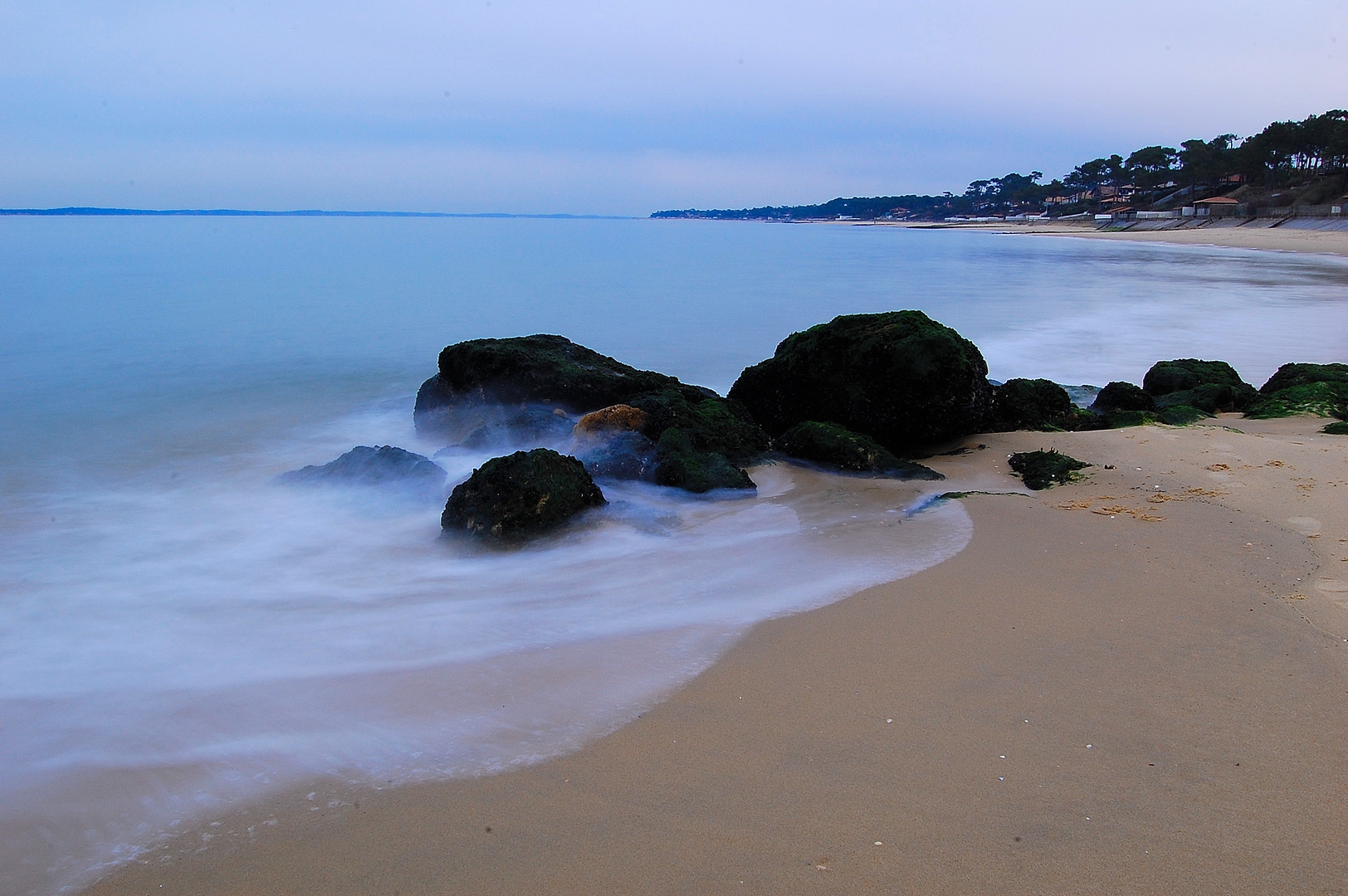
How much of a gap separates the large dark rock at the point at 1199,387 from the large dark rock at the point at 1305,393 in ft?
0.57

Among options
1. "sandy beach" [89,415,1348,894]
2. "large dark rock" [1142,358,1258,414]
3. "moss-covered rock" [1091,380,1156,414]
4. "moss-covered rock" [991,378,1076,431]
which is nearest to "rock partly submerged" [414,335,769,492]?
"moss-covered rock" [991,378,1076,431]

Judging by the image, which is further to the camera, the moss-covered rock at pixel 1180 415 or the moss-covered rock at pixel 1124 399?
the moss-covered rock at pixel 1124 399

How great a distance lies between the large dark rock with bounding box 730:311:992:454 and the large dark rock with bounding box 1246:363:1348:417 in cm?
279

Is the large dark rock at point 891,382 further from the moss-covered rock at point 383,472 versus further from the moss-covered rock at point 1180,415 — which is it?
the moss-covered rock at point 383,472

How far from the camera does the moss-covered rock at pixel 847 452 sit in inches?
226

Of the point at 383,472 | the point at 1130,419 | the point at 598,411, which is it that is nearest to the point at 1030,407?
the point at 1130,419

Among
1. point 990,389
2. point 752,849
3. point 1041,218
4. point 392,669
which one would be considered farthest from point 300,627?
point 1041,218

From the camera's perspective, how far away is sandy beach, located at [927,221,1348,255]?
4100 cm

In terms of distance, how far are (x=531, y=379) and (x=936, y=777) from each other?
572 cm

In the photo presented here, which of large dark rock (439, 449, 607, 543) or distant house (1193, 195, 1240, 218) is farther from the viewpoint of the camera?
distant house (1193, 195, 1240, 218)

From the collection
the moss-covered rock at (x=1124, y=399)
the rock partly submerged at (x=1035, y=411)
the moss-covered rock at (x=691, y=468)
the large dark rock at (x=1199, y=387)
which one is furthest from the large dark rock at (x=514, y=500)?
the large dark rock at (x=1199, y=387)

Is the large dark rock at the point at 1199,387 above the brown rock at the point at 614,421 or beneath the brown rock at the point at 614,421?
beneath

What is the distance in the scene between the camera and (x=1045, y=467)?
18.0 ft

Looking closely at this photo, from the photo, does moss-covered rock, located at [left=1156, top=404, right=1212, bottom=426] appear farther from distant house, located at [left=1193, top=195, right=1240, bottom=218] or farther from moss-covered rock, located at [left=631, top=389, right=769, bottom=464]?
distant house, located at [left=1193, top=195, right=1240, bottom=218]
